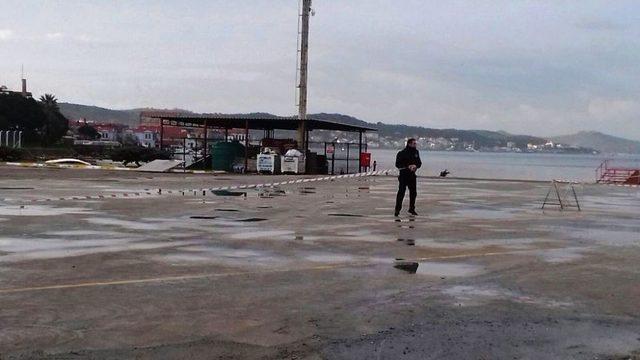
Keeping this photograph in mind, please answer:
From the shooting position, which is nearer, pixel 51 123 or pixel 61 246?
pixel 61 246

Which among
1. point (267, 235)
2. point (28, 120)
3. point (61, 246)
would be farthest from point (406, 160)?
point (28, 120)

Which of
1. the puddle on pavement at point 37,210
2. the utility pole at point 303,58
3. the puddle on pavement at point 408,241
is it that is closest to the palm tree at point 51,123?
the utility pole at point 303,58

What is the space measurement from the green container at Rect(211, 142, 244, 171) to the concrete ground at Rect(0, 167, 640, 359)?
104ft

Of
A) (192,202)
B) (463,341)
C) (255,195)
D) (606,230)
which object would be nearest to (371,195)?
(255,195)

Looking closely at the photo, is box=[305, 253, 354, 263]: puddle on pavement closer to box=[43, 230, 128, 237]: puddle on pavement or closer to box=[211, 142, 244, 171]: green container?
box=[43, 230, 128, 237]: puddle on pavement

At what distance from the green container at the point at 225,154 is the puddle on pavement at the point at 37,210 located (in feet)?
98.5

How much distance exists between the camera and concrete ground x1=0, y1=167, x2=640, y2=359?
5.26 metres

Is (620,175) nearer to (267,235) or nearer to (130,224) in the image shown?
(267,235)

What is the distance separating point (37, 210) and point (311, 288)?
10537 millimetres

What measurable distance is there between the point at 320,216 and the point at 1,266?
8278 millimetres

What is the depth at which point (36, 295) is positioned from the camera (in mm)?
6777

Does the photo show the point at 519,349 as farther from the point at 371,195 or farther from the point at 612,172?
the point at 612,172

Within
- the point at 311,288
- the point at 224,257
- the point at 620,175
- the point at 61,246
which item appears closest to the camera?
the point at 311,288

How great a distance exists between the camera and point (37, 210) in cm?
1564
